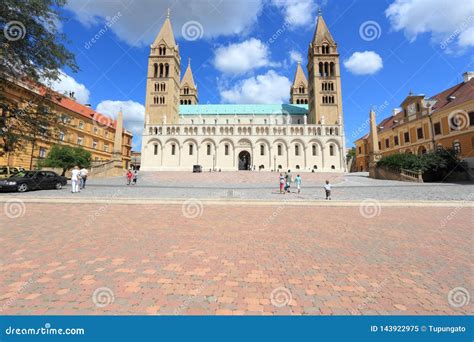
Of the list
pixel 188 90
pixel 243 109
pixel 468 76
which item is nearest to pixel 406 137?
pixel 468 76

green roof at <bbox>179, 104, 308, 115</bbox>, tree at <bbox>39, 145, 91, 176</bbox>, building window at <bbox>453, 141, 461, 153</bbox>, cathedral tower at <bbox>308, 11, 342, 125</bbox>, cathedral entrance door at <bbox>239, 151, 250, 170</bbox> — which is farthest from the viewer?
green roof at <bbox>179, 104, 308, 115</bbox>

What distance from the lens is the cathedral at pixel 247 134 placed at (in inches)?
2224

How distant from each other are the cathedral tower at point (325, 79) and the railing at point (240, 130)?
2.95m

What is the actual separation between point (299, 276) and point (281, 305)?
0.92m

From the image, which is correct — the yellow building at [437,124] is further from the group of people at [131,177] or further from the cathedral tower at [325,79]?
the group of people at [131,177]

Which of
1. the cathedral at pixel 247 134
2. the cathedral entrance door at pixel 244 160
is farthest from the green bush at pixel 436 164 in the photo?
the cathedral entrance door at pixel 244 160

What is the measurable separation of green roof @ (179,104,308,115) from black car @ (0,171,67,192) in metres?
55.4

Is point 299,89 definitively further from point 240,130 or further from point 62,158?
point 62,158

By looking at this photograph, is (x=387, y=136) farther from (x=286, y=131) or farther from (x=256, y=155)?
(x=256, y=155)

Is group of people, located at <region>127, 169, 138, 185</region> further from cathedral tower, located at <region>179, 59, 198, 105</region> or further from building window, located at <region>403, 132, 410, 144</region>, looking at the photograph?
cathedral tower, located at <region>179, 59, 198, 105</region>

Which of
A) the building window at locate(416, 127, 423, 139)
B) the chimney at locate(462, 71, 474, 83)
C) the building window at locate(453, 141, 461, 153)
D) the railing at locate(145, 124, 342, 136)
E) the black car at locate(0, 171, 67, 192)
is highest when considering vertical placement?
the chimney at locate(462, 71, 474, 83)

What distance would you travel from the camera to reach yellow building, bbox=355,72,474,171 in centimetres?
2870

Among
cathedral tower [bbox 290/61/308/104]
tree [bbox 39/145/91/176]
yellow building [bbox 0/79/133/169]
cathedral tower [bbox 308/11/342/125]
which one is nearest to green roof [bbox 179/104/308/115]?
cathedral tower [bbox 290/61/308/104]

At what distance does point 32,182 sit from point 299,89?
78.5 metres
